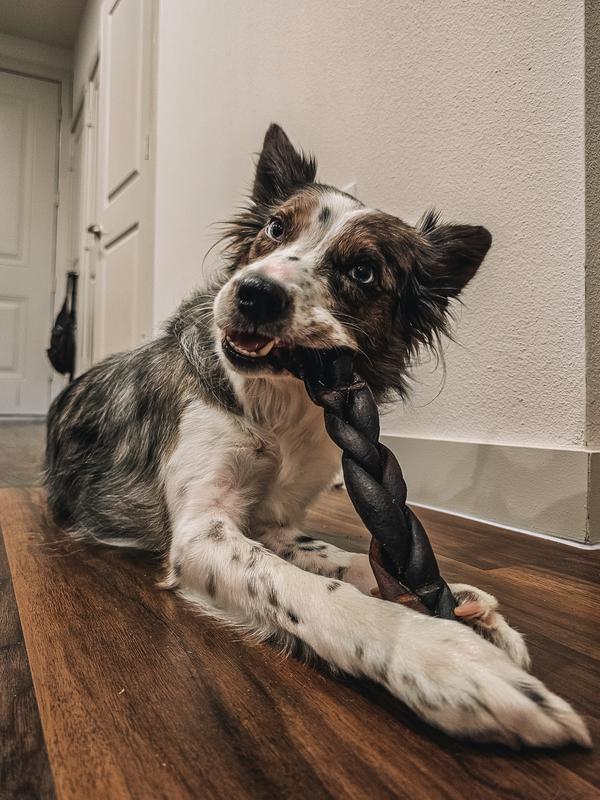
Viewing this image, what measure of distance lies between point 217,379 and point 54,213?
25.1 ft

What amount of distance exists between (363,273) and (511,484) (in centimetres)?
94

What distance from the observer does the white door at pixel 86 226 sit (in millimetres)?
5953

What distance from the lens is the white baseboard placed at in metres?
1.68

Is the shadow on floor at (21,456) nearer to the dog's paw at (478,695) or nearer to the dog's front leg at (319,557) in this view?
the dog's front leg at (319,557)

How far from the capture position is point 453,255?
1459 mm

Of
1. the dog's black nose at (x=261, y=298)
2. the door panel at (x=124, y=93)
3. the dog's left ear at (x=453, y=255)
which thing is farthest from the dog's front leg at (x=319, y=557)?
the door panel at (x=124, y=93)

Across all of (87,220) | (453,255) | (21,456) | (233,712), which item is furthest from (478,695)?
(87,220)

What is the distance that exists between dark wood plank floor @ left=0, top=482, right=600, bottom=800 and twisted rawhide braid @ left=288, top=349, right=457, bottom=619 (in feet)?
0.50

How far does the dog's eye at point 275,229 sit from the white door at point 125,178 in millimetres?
2824

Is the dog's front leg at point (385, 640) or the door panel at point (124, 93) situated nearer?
the dog's front leg at point (385, 640)

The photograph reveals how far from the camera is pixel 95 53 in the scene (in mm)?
6016

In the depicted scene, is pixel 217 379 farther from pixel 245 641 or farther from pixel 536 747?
pixel 536 747

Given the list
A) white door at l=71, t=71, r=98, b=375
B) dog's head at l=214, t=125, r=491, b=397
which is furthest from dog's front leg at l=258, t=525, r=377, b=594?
white door at l=71, t=71, r=98, b=375

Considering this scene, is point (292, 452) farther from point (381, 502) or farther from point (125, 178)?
point (125, 178)
